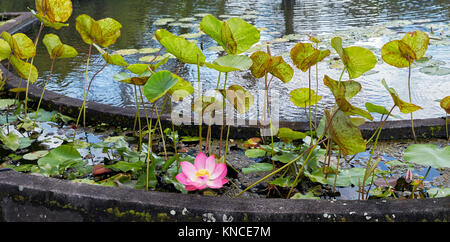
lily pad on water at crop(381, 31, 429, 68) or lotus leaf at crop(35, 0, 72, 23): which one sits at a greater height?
lotus leaf at crop(35, 0, 72, 23)

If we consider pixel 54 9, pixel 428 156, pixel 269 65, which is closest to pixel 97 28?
pixel 54 9

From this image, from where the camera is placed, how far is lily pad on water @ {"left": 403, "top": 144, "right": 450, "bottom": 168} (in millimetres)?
927

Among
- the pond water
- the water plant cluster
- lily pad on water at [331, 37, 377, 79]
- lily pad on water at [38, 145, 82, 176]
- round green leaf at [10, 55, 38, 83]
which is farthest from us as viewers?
the pond water

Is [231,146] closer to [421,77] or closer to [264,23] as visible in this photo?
[421,77]

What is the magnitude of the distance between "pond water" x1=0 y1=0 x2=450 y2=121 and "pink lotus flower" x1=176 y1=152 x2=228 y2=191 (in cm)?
93

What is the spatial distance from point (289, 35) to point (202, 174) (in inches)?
110

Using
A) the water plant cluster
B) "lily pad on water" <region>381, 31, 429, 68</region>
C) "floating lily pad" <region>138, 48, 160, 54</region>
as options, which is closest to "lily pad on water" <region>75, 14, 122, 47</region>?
the water plant cluster

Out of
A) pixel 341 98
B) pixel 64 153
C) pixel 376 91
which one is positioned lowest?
pixel 376 91

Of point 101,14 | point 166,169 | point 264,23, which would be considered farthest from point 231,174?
point 101,14

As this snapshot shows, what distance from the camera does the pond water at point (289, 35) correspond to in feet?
7.20

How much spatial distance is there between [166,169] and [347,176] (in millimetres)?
566

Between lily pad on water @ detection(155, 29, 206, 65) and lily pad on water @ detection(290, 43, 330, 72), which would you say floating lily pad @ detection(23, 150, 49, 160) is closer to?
lily pad on water @ detection(155, 29, 206, 65)

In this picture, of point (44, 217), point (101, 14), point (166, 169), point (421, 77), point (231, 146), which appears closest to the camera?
point (44, 217)
